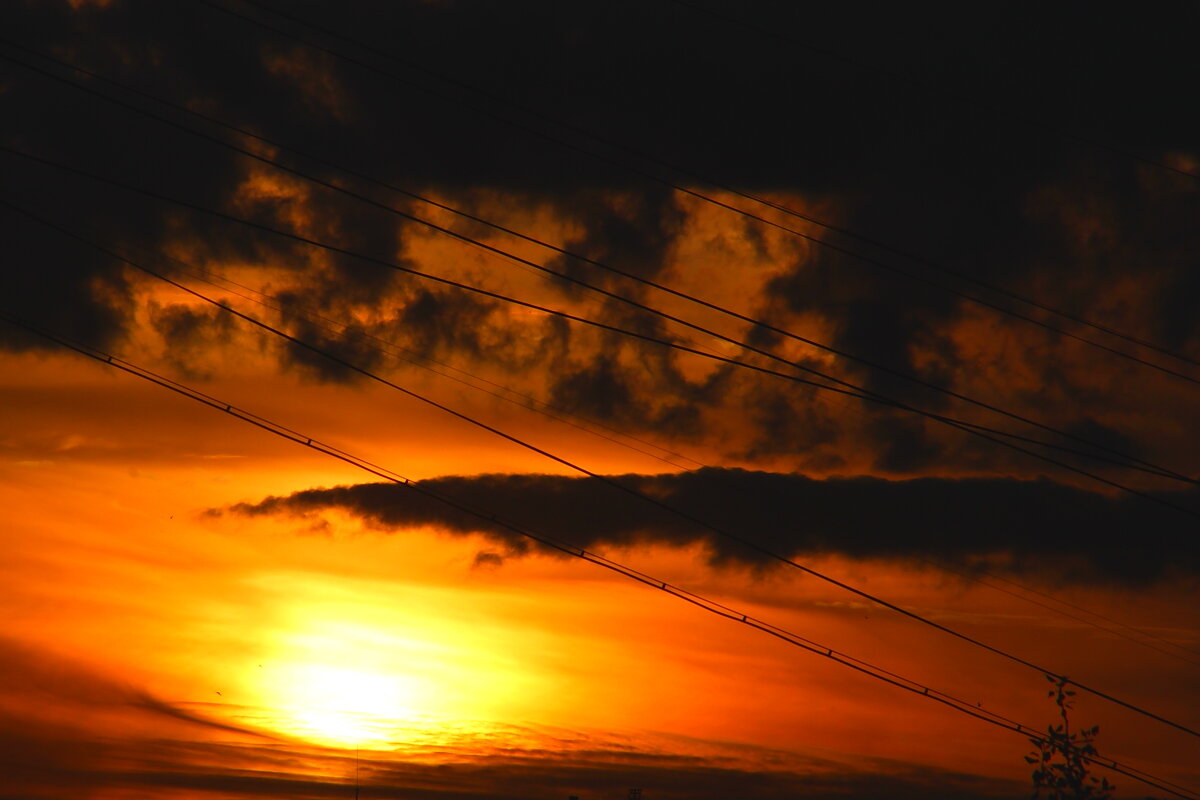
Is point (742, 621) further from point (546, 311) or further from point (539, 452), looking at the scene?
point (546, 311)

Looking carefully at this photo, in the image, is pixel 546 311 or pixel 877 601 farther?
pixel 546 311

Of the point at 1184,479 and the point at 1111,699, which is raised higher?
the point at 1184,479

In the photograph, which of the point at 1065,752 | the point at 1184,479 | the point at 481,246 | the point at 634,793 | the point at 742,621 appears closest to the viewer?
the point at 742,621

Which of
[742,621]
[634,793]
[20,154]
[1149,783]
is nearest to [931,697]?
[742,621]

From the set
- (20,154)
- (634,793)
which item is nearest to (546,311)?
(20,154)

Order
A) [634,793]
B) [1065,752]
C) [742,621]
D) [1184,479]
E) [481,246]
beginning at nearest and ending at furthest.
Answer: [742,621]
[481,246]
[1184,479]
[1065,752]
[634,793]

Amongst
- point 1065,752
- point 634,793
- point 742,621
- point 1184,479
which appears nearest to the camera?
point 742,621

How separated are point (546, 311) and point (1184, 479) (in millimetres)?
19497

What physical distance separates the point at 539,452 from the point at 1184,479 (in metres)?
19.4

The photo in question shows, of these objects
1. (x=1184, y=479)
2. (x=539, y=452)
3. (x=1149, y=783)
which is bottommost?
(x=1149, y=783)

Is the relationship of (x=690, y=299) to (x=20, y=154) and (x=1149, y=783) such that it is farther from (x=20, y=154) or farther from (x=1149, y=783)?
(x=1149, y=783)

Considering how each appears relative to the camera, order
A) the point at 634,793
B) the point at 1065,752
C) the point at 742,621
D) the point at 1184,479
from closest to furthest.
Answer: the point at 742,621 → the point at 1184,479 → the point at 1065,752 → the point at 634,793

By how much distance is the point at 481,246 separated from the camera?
36.0m

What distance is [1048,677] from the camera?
5094 centimetres
